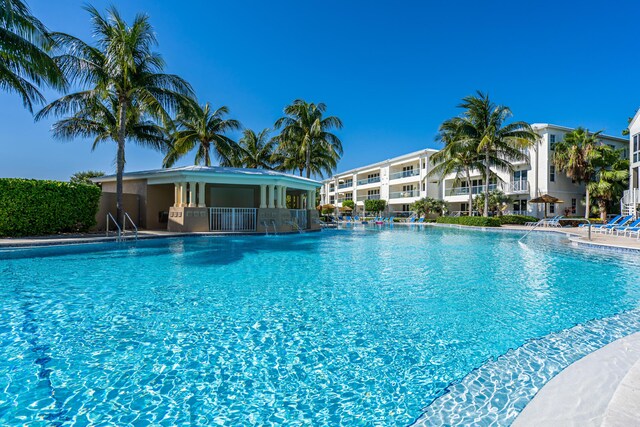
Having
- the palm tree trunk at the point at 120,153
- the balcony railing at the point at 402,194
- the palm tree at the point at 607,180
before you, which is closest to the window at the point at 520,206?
the palm tree at the point at 607,180

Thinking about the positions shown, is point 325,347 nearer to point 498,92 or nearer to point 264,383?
point 264,383

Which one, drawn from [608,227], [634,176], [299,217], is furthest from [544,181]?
[299,217]

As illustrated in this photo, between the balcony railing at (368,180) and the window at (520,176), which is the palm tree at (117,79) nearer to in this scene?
the window at (520,176)

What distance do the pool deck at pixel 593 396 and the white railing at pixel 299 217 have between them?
19.4 metres

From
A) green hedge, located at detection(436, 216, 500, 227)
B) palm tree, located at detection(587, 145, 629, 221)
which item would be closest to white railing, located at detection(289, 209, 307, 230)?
green hedge, located at detection(436, 216, 500, 227)

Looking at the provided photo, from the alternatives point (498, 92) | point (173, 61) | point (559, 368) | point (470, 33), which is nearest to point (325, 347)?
point (559, 368)

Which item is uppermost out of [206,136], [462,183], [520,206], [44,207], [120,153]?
[206,136]

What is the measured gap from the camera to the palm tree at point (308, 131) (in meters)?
28.4

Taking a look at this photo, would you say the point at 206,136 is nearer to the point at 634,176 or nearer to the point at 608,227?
the point at 608,227

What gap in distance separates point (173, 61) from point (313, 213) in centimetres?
1391

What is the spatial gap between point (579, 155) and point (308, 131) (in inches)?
953

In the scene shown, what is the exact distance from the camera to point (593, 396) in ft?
8.66

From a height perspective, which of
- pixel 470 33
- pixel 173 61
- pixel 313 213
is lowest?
pixel 313 213

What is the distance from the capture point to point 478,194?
3512 cm
